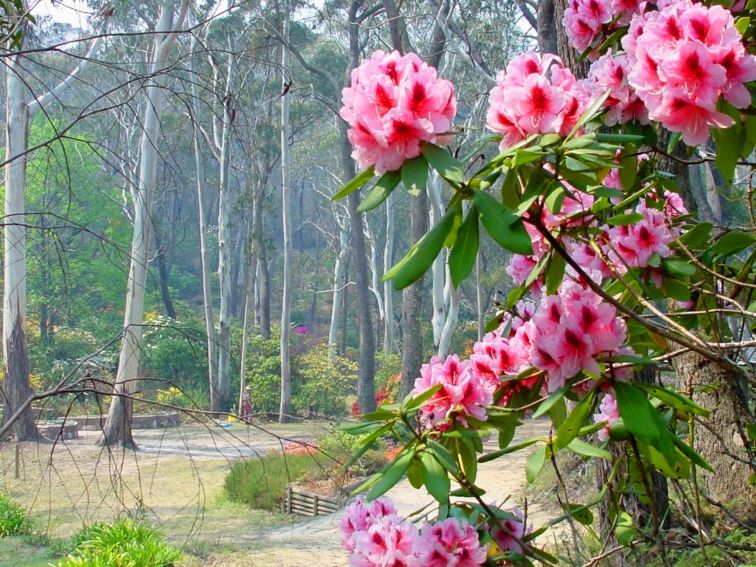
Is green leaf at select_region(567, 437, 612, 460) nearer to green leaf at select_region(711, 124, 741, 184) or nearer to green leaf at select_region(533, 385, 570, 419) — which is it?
green leaf at select_region(533, 385, 570, 419)

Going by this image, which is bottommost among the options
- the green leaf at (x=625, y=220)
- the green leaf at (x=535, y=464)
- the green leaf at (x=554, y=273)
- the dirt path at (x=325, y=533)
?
the dirt path at (x=325, y=533)

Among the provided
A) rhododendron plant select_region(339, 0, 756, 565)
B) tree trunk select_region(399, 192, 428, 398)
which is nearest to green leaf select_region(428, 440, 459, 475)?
rhododendron plant select_region(339, 0, 756, 565)

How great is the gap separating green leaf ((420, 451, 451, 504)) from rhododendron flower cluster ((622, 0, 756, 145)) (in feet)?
1.62

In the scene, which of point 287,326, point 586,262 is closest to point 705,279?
point 586,262

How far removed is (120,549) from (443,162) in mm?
5353

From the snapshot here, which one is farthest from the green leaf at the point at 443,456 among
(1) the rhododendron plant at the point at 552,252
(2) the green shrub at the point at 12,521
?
(2) the green shrub at the point at 12,521

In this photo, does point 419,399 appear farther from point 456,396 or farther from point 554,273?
point 554,273

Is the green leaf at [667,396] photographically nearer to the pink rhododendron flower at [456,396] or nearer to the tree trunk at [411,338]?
the pink rhododendron flower at [456,396]

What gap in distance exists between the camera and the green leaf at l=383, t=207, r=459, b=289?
919 millimetres

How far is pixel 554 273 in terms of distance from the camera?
3.71 ft

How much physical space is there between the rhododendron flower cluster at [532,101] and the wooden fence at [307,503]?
8.07 meters

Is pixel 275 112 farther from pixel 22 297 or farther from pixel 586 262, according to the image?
pixel 586 262

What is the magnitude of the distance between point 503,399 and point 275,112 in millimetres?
21771

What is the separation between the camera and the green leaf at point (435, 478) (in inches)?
39.6
